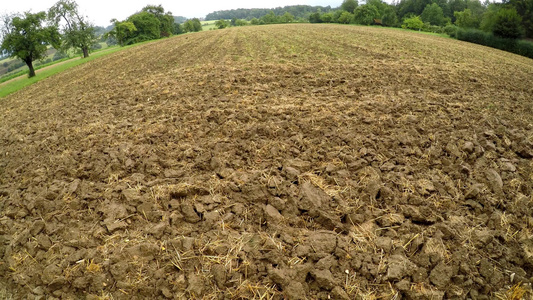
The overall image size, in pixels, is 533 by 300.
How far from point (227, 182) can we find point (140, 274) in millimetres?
1850

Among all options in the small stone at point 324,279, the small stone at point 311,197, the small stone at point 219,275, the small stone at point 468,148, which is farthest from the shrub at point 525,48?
the small stone at point 219,275

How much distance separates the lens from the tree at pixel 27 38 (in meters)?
23.5

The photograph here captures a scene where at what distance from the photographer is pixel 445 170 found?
4660 mm

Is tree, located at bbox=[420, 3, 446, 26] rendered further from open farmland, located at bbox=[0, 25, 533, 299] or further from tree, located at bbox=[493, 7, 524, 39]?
open farmland, located at bbox=[0, 25, 533, 299]

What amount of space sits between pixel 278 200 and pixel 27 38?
106 ft

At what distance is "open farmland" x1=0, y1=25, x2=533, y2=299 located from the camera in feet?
10.00

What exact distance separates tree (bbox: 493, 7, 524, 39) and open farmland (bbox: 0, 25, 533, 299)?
31.1 m

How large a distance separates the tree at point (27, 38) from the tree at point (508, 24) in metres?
49.5

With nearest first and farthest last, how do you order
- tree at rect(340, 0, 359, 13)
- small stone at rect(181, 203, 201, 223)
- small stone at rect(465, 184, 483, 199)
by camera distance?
small stone at rect(181, 203, 201, 223) < small stone at rect(465, 184, 483, 199) < tree at rect(340, 0, 359, 13)

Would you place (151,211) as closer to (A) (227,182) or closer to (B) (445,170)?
(A) (227,182)

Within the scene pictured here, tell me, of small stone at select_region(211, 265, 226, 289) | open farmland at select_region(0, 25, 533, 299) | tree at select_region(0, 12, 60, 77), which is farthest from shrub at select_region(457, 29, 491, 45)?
tree at select_region(0, 12, 60, 77)

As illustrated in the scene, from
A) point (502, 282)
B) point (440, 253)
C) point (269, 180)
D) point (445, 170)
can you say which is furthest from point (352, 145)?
point (502, 282)

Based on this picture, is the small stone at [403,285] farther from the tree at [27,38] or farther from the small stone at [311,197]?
the tree at [27,38]

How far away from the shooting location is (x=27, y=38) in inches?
947
